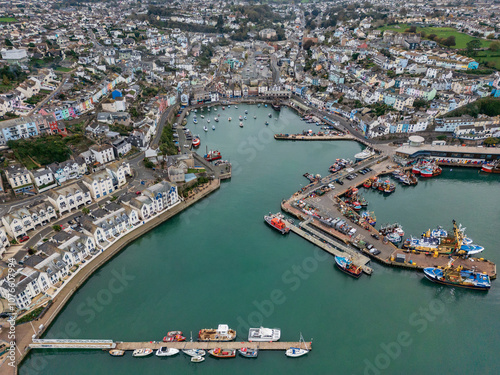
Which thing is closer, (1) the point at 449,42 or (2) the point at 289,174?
(2) the point at 289,174

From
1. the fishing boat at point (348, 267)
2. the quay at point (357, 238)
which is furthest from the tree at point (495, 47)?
the fishing boat at point (348, 267)

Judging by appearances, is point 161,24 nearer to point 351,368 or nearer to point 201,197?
point 201,197

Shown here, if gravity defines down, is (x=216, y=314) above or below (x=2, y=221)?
below

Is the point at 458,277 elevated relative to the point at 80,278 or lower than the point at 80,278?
elevated

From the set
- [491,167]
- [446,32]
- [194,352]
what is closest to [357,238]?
[194,352]

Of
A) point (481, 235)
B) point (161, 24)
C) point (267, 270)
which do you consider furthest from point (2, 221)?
point (161, 24)

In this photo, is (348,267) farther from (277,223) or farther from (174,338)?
(174,338)
